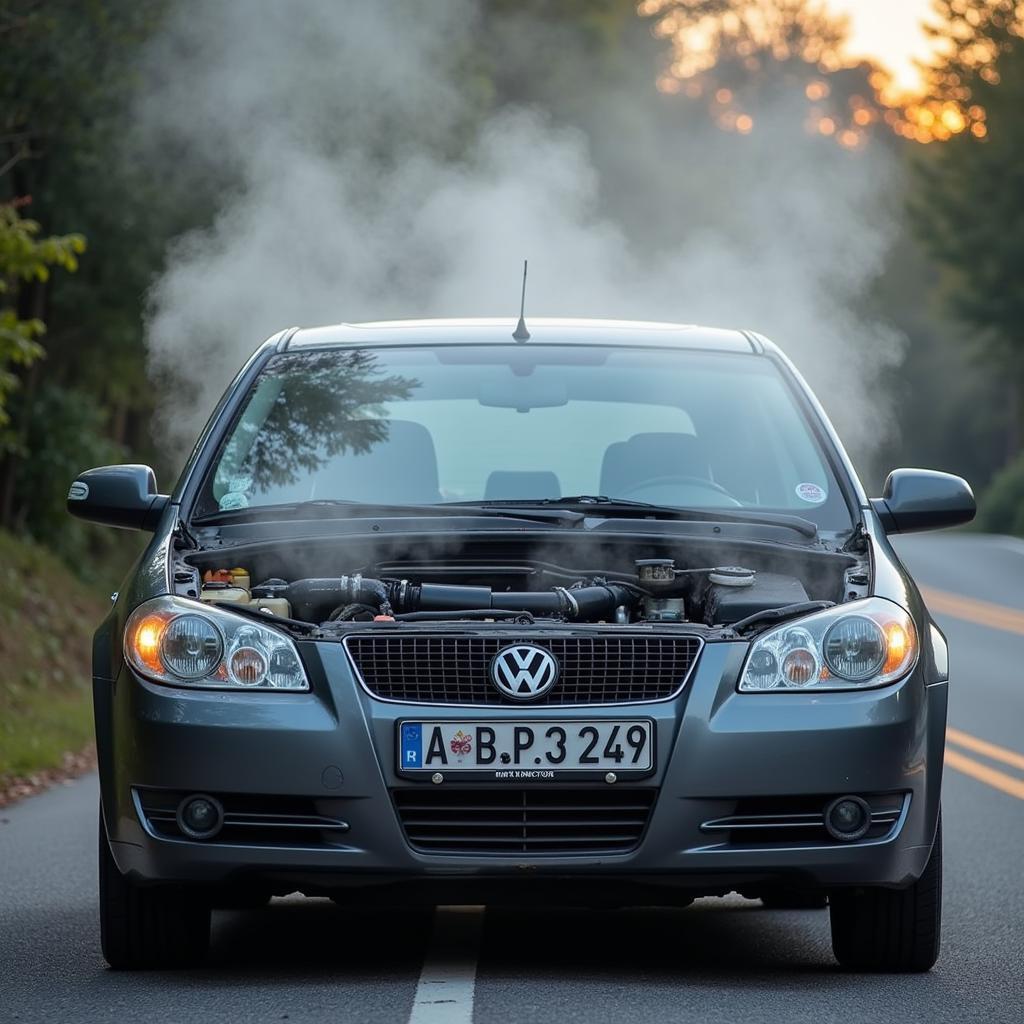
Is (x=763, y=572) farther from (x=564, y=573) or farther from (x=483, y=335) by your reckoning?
(x=483, y=335)

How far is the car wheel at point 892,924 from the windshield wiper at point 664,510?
92 centimetres

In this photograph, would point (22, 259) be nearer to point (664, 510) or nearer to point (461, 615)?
point (664, 510)

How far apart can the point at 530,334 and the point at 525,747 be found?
2070 millimetres

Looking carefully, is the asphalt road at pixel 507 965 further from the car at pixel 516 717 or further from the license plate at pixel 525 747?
the license plate at pixel 525 747

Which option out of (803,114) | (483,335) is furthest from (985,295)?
(483,335)

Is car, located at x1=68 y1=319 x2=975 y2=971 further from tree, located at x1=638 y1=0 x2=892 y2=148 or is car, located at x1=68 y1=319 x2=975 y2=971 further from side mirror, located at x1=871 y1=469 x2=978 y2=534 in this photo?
tree, located at x1=638 y1=0 x2=892 y2=148

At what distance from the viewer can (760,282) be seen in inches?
1588

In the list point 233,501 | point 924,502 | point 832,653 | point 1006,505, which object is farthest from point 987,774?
point 1006,505

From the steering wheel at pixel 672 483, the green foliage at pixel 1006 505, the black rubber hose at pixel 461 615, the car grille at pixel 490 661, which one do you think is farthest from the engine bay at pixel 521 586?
the green foliage at pixel 1006 505

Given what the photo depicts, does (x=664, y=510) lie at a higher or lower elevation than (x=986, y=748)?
higher

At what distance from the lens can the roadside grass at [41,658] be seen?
13672 mm

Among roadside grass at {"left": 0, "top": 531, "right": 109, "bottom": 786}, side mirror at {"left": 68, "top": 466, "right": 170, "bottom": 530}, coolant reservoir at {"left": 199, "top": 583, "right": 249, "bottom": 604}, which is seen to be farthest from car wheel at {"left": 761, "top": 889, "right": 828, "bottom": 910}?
roadside grass at {"left": 0, "top": 531, "right": 109, "bottom": 786}

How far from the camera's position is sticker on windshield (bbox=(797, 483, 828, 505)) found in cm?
641

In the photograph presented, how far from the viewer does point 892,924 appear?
570 centimetres
